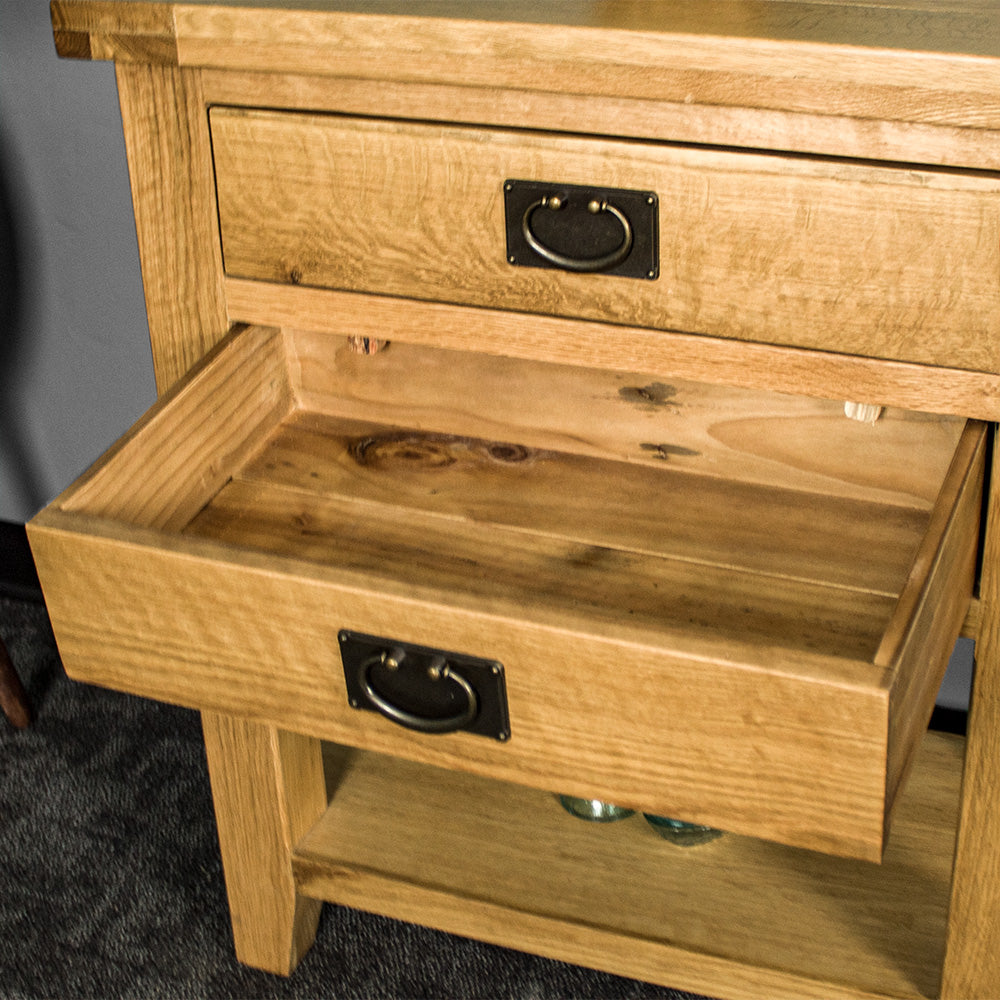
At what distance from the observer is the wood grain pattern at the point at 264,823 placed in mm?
1108

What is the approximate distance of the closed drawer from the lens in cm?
78

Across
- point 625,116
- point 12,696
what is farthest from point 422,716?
point 12,696

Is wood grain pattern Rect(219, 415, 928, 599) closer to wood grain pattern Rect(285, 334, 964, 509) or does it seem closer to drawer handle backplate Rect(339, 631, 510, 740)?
wood grain pattern Rect(285, 334, 964, 509)

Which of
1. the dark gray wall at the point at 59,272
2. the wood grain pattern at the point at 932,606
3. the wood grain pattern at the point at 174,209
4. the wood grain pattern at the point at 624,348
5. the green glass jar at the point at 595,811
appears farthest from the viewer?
the dark gray wall at the point at 59,272

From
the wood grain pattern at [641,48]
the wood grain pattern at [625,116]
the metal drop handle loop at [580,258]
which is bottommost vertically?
the metal drop handle loop at [580,258]

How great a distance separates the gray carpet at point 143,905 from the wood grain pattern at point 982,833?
29 centimetres

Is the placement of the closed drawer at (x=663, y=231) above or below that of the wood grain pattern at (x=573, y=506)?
above

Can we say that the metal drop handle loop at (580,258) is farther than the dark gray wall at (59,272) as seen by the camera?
No

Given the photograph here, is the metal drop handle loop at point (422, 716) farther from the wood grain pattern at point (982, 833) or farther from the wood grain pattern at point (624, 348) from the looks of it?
the wood grain pattern at point (982, 833)

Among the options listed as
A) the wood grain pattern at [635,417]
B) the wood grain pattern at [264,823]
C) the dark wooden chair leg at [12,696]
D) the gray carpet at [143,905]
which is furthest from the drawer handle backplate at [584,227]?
the dark wooden chair leg at [12,696]

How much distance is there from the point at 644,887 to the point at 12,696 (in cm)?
81

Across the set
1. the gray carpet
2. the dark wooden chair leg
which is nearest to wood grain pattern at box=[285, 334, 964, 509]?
the gray carpet

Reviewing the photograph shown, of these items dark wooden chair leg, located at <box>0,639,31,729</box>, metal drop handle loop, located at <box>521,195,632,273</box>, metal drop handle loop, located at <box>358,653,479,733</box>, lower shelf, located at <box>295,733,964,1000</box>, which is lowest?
dark wooden chair leg, located at <box>0,639,31,729</box>

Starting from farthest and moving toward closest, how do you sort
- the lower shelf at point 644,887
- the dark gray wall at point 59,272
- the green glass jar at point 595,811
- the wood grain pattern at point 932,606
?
the dark gray wall at point 59,272, the green glass jar at point 595,811, the lower shelf at point 644,887, the wood grain pattern at point 932,606
